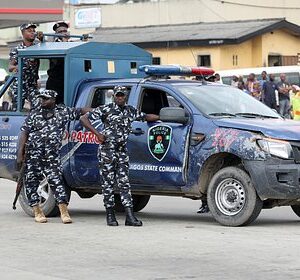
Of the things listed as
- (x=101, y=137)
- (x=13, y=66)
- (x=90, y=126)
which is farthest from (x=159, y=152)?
(x=13, y=66)

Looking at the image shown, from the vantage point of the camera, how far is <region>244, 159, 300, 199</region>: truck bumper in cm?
1148

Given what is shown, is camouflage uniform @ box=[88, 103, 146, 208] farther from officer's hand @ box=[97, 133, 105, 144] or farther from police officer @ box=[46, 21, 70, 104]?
police officer @ box=[46, 21, 70, 104]

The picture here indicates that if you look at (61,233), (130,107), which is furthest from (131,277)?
(130,107)

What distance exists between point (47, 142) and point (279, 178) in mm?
2912

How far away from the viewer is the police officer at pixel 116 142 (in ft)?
39.6

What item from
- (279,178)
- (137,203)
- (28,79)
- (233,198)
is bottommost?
(137,203)

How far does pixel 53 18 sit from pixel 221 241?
2106 cm

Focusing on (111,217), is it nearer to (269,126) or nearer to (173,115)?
(173,115)

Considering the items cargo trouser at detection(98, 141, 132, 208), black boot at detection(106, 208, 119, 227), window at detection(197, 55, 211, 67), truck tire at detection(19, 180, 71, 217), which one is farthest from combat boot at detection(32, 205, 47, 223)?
window at detection(197, 55, 211, 67)

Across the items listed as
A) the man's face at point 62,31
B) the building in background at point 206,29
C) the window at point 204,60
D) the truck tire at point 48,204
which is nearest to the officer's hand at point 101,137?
the truck tire at point 48,204

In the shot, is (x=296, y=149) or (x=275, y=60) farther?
(x=275, y=60)

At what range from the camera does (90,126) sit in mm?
12172

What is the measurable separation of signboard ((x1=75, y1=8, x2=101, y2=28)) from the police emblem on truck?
3957 cm

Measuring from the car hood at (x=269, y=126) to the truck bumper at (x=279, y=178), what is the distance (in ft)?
0.98
